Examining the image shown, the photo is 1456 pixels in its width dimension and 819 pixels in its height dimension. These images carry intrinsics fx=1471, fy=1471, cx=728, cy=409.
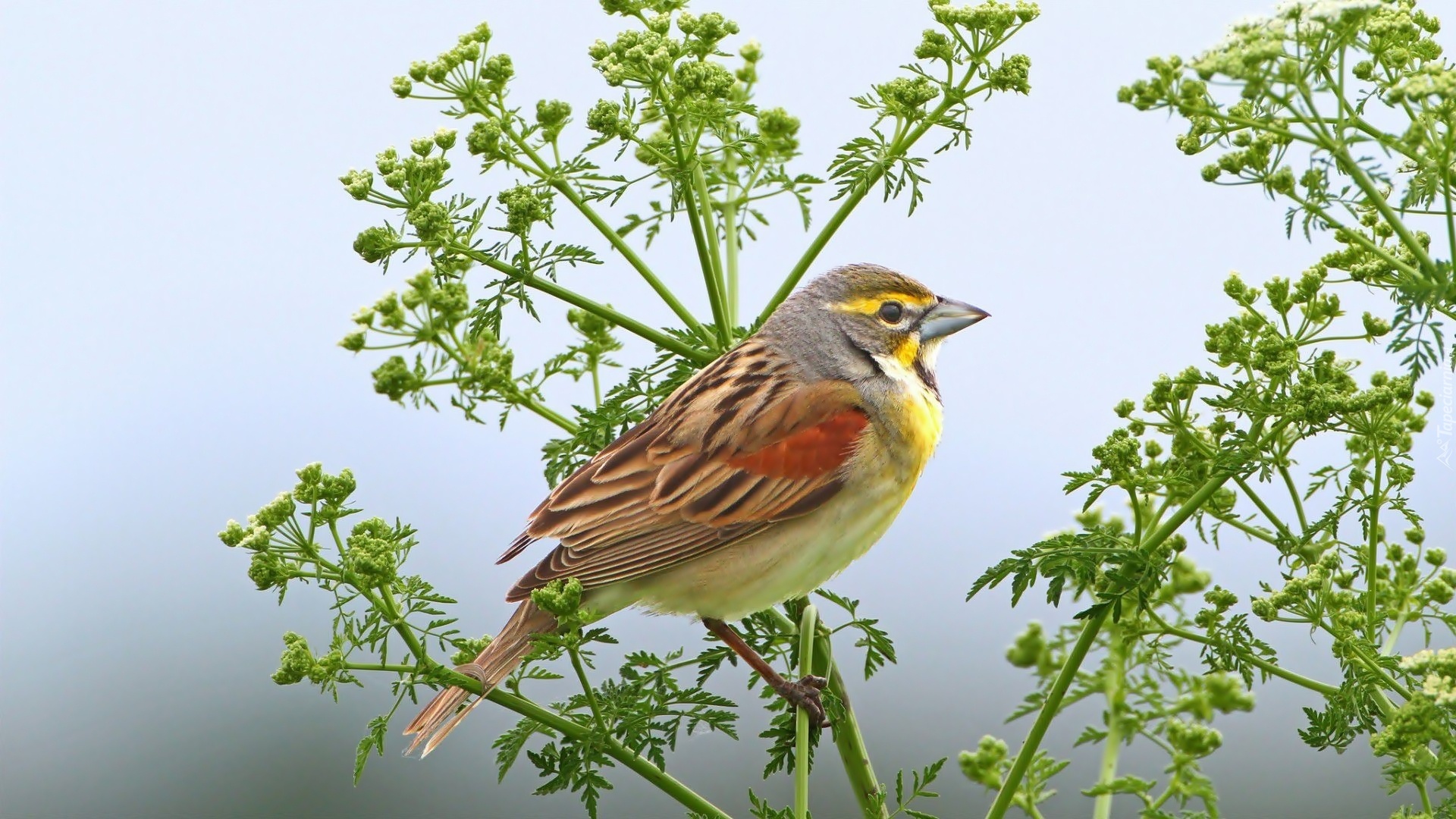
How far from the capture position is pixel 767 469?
4.04 metres

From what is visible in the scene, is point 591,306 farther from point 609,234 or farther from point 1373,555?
point 1373,555

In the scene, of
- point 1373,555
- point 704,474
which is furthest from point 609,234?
point 1373,555

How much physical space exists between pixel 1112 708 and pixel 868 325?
2.21 metres

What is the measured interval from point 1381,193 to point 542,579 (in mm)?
2156

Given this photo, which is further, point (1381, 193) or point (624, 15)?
point (624, 15)

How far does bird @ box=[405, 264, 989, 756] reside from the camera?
3.85 meters

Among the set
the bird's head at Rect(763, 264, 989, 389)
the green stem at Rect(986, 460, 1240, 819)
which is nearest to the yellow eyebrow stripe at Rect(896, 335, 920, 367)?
the bird's head at Rect(763, 264, 989, 389)

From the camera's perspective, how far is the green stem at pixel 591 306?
3.27 m

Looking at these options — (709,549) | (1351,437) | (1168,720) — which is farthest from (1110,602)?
(709,549)

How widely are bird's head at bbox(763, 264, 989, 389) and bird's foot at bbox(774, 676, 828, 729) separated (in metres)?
1.14

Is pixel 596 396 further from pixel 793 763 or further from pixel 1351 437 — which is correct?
pixel 1351 437

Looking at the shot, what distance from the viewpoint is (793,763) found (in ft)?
11.0

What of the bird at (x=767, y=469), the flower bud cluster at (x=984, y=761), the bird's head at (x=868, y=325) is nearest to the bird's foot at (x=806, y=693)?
the bird at (x=767, y=469)

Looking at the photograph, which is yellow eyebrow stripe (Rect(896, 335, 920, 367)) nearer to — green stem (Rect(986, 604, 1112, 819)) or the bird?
the bird
